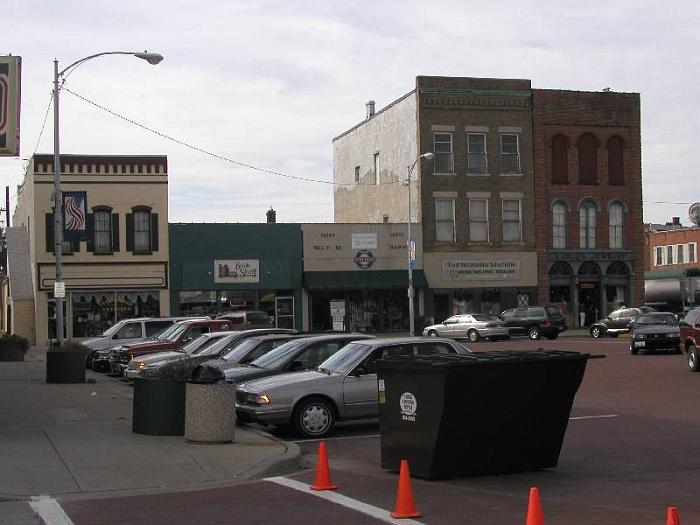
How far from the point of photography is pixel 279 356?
17.4 meters

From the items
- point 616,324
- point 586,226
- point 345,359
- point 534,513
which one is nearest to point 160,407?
point 345,359

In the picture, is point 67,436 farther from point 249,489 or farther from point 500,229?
point 500,229

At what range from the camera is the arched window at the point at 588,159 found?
176 ft

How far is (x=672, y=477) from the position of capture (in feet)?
36.2

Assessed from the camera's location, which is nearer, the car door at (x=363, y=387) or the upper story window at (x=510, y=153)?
the car door at (x=363, y=387)

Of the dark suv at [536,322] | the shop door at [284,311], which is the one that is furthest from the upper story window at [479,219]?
the shop door at [284,311]

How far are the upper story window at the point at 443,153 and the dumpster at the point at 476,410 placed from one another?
1610 inches

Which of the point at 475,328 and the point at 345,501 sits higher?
the point at 475,328

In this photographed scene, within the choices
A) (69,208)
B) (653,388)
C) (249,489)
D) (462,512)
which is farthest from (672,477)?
(69,208)

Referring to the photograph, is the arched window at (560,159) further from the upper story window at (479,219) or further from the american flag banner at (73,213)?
the american flag banner at (73,213)

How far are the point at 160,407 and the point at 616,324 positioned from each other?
119ft

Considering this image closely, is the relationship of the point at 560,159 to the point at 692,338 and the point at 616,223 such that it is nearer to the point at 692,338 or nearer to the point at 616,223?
the point at 616,223

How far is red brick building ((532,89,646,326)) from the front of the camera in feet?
174

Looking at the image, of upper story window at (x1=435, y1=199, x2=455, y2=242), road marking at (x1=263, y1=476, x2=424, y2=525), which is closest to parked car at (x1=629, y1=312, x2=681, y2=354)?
upper story window at (x1=435, y1=199, x2=455, y2=242)
